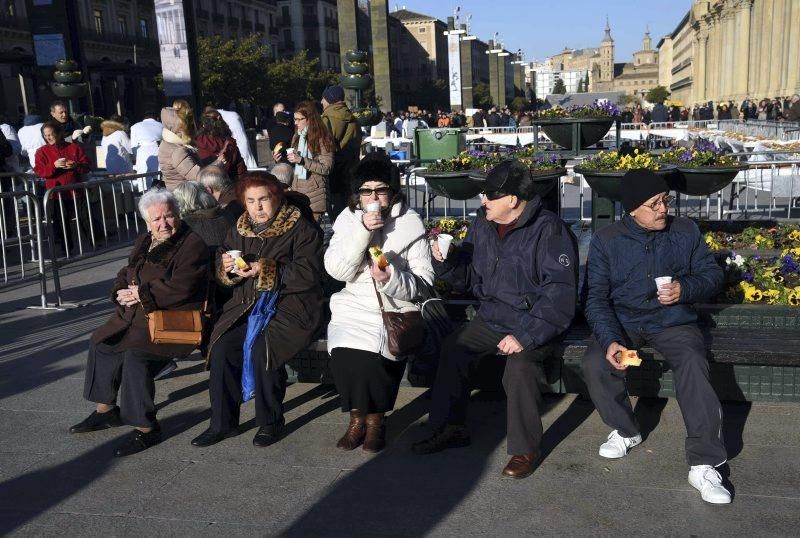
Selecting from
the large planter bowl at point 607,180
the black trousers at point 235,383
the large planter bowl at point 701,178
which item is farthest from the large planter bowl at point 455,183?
the black trousers at point 235,383

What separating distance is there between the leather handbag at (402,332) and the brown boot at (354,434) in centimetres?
44

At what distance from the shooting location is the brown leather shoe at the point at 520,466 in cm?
410

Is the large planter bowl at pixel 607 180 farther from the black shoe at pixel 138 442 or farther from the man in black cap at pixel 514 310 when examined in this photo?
the black shoe at pixel 138 442

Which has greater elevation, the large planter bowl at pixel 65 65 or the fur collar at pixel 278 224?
the large planter bowl at pixel 65 65

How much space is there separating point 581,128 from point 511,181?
161 inches

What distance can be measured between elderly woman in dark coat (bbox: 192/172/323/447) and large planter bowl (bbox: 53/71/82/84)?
47.6ft

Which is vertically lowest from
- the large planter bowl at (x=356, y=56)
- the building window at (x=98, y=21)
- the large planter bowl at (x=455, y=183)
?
the large planter bowl at (x=455, y=183)

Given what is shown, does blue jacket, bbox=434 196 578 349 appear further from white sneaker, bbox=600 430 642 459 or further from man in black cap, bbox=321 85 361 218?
man in black cap, bbox=321 85 361 218

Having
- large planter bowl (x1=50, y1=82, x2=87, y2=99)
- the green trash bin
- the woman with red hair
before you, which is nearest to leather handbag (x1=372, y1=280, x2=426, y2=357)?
the woman with red hair

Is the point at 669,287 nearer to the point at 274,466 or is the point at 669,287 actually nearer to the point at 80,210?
the point at 274,466

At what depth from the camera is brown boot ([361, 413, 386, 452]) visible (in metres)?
4.50

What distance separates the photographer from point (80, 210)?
10484mm

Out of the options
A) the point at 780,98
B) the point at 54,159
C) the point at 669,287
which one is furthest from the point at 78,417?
the point at 780,98

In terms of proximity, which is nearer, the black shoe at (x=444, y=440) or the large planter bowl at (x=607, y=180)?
the black shoe at (x=444, y=440)
